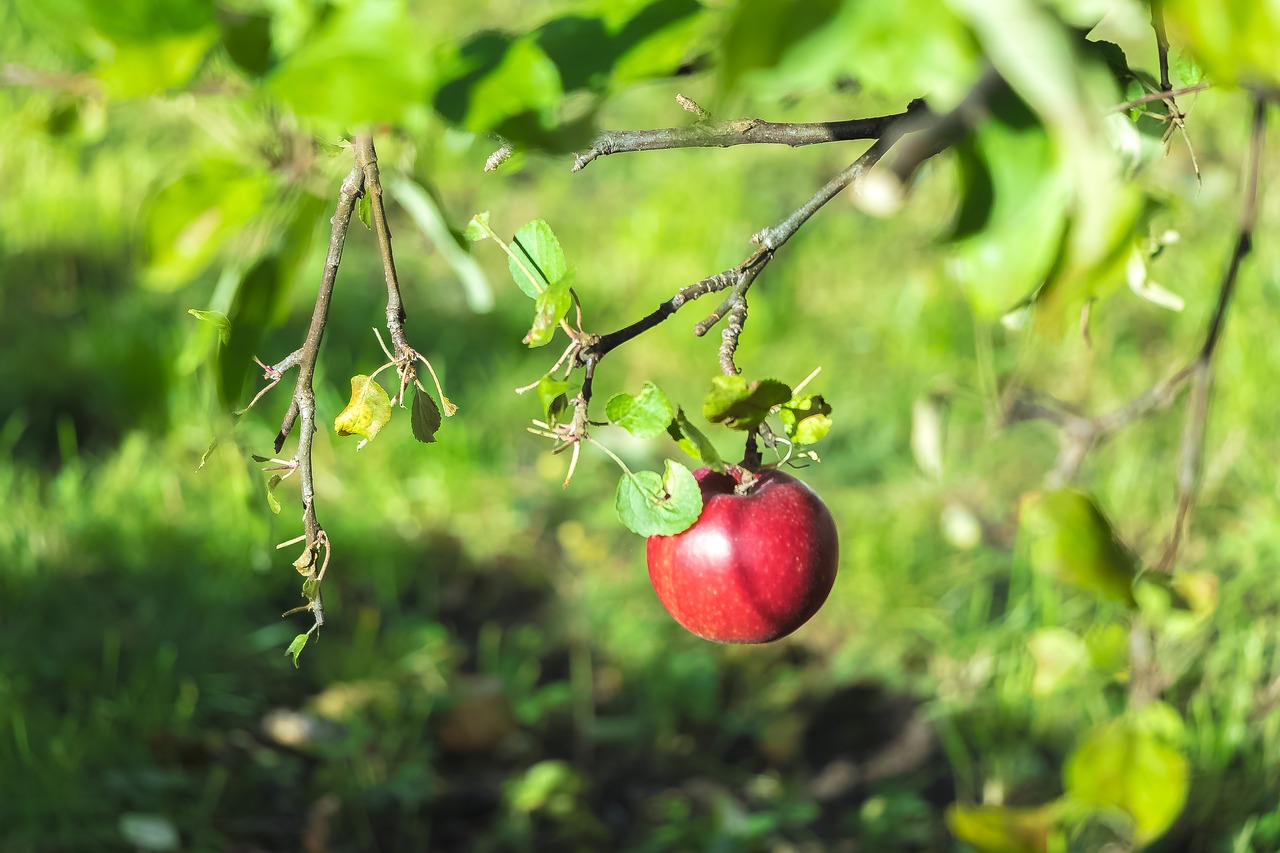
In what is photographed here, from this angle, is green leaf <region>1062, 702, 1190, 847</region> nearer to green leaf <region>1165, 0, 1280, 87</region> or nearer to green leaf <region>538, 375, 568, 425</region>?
green leaf <region>538, 375, 568, 425</region>

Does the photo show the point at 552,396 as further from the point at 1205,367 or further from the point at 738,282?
the point at 1205,367

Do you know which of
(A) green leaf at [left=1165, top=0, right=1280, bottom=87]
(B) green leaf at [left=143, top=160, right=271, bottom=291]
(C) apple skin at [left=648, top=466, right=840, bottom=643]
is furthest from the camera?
(C) apple skin at [left=648, top=466, right=840, bottom=643]

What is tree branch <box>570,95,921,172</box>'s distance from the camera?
60 centimetres

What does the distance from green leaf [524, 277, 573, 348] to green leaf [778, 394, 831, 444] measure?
148 mm

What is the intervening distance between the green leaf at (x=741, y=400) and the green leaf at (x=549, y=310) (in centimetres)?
8

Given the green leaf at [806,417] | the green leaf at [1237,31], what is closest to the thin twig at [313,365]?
the green leaf at [806,417]

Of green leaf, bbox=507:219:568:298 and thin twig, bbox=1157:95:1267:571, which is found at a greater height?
green leaf, bbox=507:219:568:298

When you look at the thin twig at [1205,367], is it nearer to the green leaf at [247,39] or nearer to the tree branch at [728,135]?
the tree branch at [728,135]

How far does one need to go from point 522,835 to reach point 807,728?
1.81 feet

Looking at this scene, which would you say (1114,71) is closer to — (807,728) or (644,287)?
(807,728)

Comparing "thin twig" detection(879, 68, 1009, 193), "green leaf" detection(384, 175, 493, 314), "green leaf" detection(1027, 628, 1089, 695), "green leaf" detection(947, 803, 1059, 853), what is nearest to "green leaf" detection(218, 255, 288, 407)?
"green leaf" detection(384, 175, 493, 314)

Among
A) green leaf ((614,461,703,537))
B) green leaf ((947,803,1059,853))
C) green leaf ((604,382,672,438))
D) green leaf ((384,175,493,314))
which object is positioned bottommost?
green leaf ((947,803,1059,853))

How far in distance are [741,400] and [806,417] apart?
9 cm

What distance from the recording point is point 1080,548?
0.79 m
